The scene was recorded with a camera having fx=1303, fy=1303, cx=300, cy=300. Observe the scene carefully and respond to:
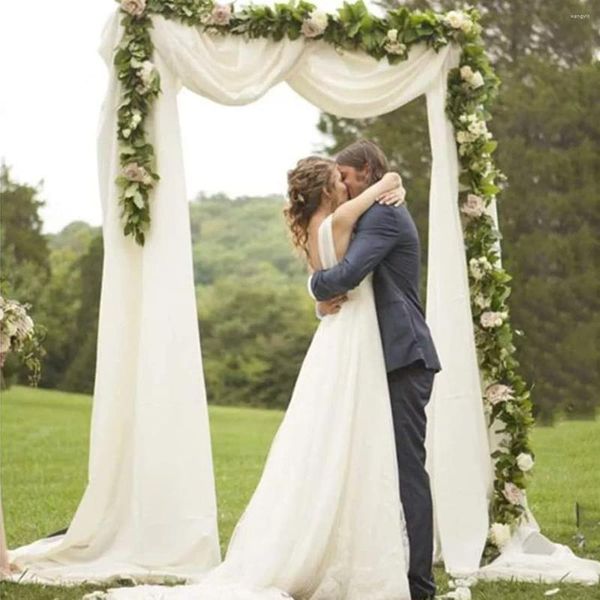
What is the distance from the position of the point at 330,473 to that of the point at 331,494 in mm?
80

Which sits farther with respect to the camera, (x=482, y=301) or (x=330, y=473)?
(x=482, y=301)

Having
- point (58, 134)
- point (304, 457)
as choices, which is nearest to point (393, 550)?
point (304, 457)

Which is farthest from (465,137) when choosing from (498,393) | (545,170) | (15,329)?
(545,170)

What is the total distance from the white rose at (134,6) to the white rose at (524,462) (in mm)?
2696

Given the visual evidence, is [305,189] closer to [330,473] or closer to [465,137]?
[330,473]

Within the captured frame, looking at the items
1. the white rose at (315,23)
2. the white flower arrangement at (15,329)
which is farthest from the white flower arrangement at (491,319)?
the white flower arrangement at (15,329)

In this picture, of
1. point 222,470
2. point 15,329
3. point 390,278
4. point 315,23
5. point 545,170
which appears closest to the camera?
point 390,278

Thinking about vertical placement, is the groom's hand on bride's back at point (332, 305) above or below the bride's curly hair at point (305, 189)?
below

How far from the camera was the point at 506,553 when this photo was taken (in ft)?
19.8

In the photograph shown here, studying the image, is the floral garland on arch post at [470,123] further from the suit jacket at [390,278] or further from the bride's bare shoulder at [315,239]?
the suit jacket at [390,278]

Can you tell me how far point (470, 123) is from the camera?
618cm

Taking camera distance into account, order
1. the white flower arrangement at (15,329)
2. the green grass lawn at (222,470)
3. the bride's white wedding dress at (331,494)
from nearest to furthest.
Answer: the bride's white wedding dress at (331,494)
the white flower arrangement at (15,329)
the green grass lawn at (222,470)

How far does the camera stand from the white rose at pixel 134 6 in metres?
5.70

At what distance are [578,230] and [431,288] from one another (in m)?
7.87
